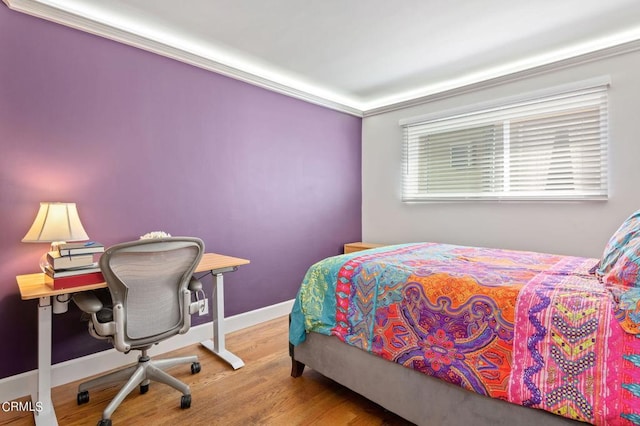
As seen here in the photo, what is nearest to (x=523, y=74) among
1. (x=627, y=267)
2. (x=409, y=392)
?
(x=627, y=267)

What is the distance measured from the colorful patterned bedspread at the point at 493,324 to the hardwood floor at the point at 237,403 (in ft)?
1.20

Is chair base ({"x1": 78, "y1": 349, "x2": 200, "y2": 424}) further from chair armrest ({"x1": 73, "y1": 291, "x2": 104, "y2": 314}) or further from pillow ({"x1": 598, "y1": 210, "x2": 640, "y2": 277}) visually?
pillow ({"x1": 598, "y1": 210, "x2": 640, "y2": 277})

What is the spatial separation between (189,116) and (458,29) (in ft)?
7.49

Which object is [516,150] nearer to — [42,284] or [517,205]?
[517,205]

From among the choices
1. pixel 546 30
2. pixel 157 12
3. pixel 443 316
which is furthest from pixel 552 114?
pixel 157 12

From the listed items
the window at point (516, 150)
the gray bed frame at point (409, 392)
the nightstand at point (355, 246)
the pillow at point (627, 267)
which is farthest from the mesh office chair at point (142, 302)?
the window at point (516, 150)

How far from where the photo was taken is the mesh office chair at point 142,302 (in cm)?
171

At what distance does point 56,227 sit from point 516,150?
12.3ft

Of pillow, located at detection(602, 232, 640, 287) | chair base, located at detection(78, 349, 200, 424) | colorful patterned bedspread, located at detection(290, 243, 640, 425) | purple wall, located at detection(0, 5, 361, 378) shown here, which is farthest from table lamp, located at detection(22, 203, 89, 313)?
pillow, located at detection(602, 232, 640, 287)

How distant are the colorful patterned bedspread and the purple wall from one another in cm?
133

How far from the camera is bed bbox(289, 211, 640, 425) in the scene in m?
1.17

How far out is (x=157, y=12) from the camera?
2287mm

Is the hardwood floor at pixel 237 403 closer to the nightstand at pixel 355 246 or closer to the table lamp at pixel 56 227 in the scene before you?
the table lamp at pixel 56 227

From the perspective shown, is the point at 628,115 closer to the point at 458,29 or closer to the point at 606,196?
the point at 606,196
